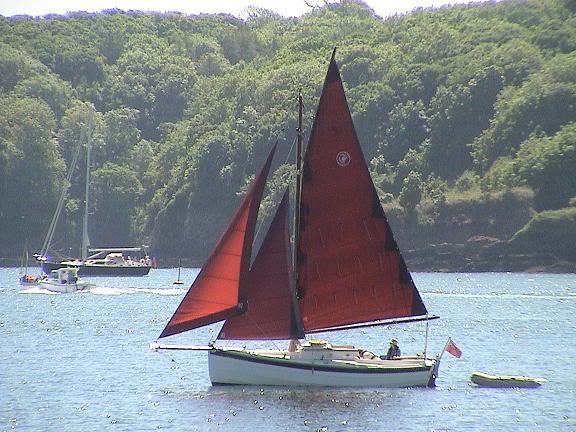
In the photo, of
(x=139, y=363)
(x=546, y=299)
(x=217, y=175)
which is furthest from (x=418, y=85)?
(x=139, y=363)

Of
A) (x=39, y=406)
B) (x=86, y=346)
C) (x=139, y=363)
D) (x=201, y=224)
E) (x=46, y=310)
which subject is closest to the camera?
(x=39, y=406)

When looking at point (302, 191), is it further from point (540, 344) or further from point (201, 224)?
point (201, 224)

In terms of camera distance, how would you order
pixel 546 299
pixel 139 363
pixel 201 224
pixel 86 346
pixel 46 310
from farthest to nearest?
1. pixel 201 224
2. pixel 546 299
3. pixel 46 310
4. pixel 86 346
5. pixel 139 363

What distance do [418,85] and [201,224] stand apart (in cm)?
3576

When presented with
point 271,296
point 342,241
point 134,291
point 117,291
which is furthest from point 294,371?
point 134,291

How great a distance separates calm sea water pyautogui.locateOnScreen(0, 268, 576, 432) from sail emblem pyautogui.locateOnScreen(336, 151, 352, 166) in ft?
25.7

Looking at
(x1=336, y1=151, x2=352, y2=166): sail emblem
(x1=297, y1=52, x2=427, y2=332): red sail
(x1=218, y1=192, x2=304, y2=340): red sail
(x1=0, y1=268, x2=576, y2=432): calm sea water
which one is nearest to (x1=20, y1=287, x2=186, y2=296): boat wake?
(x1=0, y1=268, x2=576, y2=432): calm sea water

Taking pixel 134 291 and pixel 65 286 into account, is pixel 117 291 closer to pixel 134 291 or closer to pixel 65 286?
pixel 134 291

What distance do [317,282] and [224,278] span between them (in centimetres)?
344

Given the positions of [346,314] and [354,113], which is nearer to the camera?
[346,314]

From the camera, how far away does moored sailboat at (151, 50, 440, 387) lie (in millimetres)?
48188

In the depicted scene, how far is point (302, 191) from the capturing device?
49.3 meters

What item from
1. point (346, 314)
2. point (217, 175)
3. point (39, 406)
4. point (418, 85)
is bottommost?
point (39, 406)

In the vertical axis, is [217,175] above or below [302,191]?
above
